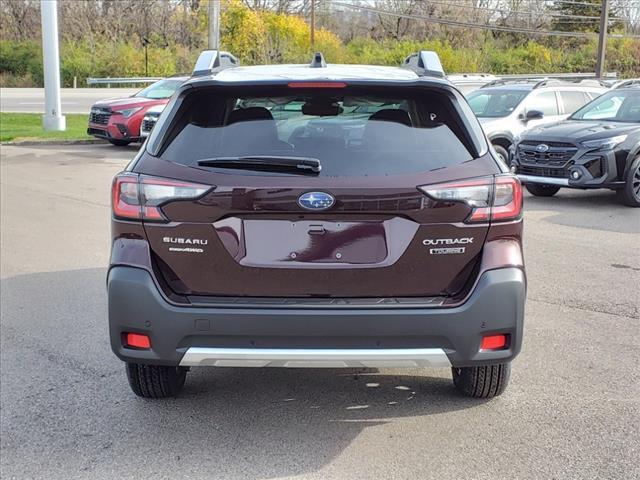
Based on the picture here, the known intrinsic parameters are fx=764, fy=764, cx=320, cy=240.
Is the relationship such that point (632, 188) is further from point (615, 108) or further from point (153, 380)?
point (153, 380)

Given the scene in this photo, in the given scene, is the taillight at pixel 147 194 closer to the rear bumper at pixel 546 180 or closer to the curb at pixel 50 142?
the rear bumper at pixel 546 180

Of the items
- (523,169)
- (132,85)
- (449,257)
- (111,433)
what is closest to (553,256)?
(523,169)

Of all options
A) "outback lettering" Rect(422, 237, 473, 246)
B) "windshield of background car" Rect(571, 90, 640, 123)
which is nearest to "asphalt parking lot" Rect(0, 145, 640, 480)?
"outback lettering" Rect(422, 237, 473, 246)

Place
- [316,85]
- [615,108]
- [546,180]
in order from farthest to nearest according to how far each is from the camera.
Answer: [615,108] → [546,180] → [316,85]

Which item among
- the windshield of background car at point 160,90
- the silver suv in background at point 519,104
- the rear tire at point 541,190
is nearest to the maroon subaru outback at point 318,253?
the rear tire at point 541,190

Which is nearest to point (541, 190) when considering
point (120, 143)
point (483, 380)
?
point (483, 380)

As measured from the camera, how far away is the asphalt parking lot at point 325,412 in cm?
353

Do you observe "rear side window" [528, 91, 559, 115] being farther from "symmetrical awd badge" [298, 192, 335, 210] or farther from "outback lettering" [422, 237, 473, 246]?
"symmetrical awd badge" [298, 192, 335, 210]

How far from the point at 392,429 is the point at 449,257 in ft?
3.39

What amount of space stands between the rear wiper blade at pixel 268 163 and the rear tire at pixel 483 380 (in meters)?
1.46

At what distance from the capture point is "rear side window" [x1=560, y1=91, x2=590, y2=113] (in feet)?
49.2

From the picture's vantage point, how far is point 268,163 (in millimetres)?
3449

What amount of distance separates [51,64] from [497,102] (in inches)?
502

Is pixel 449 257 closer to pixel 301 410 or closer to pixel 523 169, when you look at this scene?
Answer: pixel 301 410
